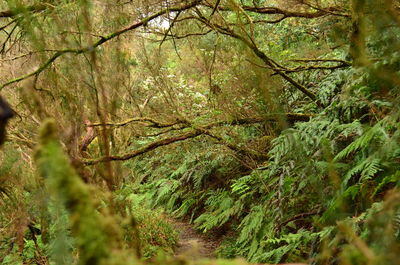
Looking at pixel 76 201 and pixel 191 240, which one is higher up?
pixel 76 201

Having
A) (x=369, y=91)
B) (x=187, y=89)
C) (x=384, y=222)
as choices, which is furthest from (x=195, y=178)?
(x=384, y=222)

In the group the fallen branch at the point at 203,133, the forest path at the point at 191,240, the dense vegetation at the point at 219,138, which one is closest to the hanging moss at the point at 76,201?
the dense vegetation at the point at 219,138

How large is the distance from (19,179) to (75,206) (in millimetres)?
3797

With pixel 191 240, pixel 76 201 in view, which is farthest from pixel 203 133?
pixel 76 201

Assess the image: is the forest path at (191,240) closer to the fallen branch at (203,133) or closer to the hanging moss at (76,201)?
the fallen branch at (203,133)

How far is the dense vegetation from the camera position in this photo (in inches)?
27.0

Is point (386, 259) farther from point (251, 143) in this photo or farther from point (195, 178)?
point (195, 178)

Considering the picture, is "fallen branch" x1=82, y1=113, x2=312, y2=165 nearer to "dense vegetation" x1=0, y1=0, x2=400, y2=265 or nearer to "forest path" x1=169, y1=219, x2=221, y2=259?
"dense vegetation" x1=0, y1=0, x2=400, y2=265

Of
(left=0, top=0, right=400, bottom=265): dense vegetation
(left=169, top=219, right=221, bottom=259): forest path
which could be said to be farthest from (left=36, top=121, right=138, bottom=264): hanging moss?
(left=169, top=219, right=221, bottom=259): forest path

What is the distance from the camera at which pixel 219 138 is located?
598 cm

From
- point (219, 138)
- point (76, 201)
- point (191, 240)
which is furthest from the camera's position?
point (191, 240)

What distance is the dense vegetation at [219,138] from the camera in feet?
2.25

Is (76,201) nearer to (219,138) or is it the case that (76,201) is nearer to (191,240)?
(219,138)

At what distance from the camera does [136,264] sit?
1.48ft
